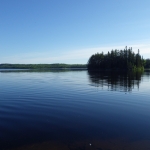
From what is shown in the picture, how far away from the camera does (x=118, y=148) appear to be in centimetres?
991

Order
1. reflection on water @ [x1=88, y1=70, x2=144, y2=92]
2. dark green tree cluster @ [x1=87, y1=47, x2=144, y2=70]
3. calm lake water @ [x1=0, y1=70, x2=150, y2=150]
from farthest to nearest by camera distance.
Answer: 1. dark green tree cluster @ [x1=87, y1=47, x2=144, y2=70]
2. reflection on water @ [x1=88, y1=70, x2=144, y2=92]
3. calm lake water @ [x1=0, y1=70, x2=150, y2=150]

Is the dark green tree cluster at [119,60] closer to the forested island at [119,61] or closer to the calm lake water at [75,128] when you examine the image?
the forested island at [119,61]

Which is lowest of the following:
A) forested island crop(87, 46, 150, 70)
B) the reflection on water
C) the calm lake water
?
the calm lake water

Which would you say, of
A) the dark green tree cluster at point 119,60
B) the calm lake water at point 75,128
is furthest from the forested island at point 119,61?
the calm lake water at point 75,128

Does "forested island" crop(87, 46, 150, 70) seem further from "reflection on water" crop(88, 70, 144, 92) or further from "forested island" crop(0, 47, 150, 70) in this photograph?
"reflection on water" crop(88, 70, 144, 92)

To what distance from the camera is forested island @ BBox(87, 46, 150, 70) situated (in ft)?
459

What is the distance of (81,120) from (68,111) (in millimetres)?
3083

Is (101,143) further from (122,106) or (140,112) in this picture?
(122,106)

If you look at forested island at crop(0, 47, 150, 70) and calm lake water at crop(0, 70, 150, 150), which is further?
forested island at crop(0, 47, 150, 70)

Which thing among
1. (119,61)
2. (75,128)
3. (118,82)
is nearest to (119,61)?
(119,61)

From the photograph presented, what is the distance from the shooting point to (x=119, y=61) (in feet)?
481

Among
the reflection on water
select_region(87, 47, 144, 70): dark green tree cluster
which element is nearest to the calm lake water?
the reflection on water


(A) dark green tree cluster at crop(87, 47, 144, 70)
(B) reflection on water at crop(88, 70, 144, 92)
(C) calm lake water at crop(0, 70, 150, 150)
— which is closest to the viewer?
(C) calm lake water at crop(0, 70, 150, 150)

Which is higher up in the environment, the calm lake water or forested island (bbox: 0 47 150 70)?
forested island (bbox: 0 47 150 70)
